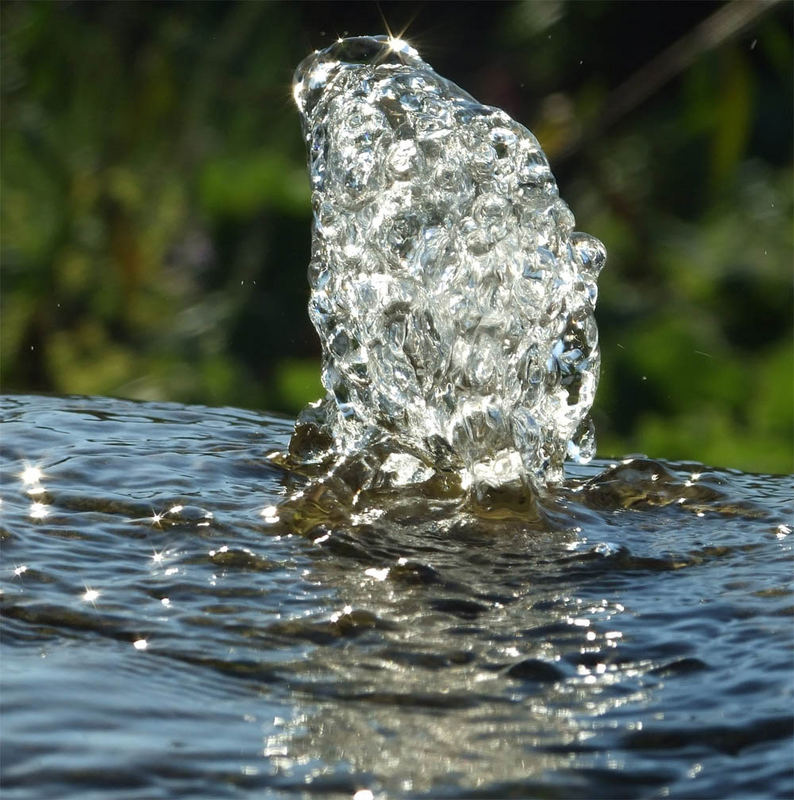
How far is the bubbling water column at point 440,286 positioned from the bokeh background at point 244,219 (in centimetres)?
269

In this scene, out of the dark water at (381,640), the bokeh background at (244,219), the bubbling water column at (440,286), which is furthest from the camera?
the bokeh background at (244,219)

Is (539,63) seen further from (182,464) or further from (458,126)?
(182,464)

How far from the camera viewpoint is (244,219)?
650cm

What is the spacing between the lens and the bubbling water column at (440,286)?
219 cm

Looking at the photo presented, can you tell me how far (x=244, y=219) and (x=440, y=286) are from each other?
4.36 meters

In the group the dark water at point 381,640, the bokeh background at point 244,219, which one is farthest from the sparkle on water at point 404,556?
the bokeh background at point 244,219

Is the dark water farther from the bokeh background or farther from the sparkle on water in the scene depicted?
the bokeh background

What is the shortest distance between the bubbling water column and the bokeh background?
8.83 ft

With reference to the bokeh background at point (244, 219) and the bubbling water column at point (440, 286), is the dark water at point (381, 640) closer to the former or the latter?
the bubbling water column at point (440, 286)

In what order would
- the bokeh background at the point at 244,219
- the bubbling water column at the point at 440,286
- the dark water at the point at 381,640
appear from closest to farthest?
1. the dark water at the point at 381,640
2. the bubbling water column at the point at 440,286
3. the bokeh background at the point at 244,219

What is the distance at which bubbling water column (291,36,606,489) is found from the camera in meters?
2.19

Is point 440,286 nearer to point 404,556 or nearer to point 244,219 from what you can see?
point 404,556

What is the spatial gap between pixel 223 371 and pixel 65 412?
12.2 feet

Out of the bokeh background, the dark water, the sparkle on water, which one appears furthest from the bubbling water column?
the bokeh background
